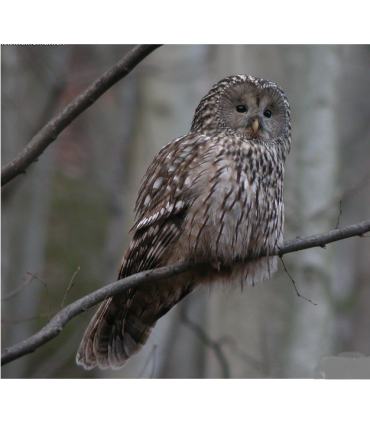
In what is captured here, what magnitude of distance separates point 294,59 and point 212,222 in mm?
1410

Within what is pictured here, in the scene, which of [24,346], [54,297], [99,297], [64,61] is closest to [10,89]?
[64,61]

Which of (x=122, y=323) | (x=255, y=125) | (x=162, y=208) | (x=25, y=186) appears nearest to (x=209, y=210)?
(x=162, y=208)

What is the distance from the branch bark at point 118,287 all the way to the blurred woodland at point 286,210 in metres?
0.44

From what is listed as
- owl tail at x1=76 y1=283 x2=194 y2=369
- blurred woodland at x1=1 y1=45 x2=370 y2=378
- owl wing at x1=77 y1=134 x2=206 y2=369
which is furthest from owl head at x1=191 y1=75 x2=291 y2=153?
owl tail at x1=76 y1=283 x2=194 y2=369

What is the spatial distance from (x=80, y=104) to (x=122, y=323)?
1232 millimetres

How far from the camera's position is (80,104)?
238cm

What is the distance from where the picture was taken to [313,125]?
12.5ft

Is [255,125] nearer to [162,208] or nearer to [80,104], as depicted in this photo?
[162,208]

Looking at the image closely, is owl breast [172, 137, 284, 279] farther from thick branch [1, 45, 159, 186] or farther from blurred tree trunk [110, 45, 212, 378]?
blurred tree trunk [110, 45, 212, 378]

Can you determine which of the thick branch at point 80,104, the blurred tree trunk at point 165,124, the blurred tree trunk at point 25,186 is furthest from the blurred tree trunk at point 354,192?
the blurred tree trunk at point 25,186

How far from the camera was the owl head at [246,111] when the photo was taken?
2.98 m

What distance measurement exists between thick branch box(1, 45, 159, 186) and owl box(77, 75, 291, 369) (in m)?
0.61

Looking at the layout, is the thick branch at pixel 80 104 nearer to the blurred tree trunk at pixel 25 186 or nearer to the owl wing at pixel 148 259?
the owl wing at pixel 148 259
